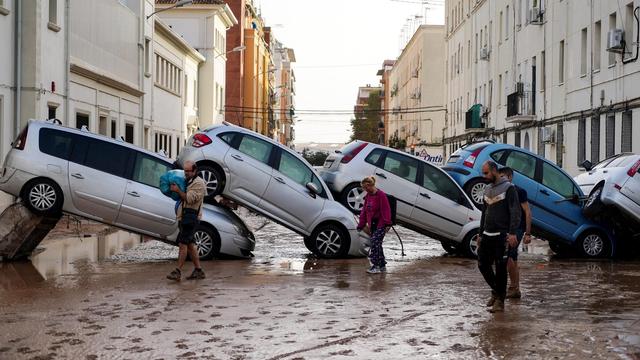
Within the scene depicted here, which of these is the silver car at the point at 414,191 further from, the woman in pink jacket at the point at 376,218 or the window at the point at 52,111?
the window at the point at 52,111

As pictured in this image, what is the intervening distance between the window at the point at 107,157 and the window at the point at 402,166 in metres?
4.72

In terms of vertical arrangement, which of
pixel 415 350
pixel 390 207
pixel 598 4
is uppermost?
pixel 598 4

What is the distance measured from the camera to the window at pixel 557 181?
19.2 meters

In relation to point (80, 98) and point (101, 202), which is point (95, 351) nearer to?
point (101, 202)

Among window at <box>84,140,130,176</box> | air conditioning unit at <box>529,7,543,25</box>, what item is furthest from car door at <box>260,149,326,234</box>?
air conditioning unit at <box>529,7,543,25</box>

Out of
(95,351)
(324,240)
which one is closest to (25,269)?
(324,240)

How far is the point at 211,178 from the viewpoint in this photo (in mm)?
16750

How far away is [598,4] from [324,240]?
1711cm

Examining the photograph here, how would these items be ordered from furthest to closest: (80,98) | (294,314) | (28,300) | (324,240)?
(80,98) < (324,240) < (28,300) < (294,314)

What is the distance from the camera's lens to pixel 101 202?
15.9 metres

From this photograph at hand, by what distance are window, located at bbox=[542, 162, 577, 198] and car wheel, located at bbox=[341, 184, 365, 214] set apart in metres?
3.56

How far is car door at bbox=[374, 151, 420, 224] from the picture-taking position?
18.1 metres

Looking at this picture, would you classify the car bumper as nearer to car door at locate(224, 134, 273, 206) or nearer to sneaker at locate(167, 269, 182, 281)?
car door at locate(224, 134, 273, 206)

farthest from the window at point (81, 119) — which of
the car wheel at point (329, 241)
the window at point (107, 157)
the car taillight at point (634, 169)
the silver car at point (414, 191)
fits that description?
the car taillight at point (634, 169)
